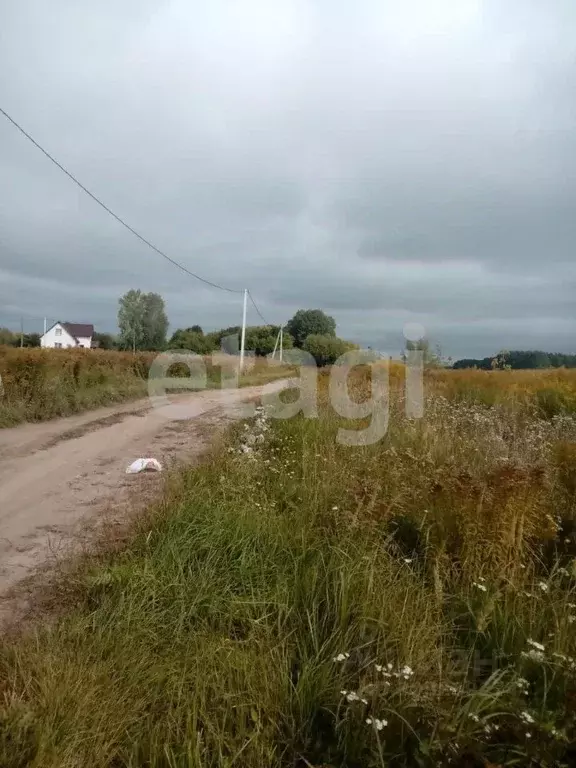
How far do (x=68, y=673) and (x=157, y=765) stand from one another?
0.51m

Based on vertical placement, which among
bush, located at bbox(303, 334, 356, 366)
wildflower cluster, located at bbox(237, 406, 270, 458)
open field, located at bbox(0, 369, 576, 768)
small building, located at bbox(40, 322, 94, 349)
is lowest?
open field, located at bbox(0, 369, 576, 768)

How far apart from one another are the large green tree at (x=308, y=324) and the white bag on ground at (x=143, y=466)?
184 feet

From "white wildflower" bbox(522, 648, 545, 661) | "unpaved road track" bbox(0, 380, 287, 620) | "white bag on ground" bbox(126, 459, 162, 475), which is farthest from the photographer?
"white bag on ground" bbox(126, 459, 162, 475)

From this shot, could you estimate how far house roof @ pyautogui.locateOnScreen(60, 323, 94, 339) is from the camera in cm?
7512

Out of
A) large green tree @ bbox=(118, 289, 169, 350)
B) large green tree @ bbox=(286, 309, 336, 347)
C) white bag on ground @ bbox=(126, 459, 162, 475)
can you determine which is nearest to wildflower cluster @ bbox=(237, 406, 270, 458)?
white bag on ground @ bbox=(126, 459, 162, 475)

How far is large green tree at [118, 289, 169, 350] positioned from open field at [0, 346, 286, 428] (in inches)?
1337

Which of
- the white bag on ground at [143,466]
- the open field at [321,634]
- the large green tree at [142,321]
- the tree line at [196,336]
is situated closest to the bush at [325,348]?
the tree line at [196,336]

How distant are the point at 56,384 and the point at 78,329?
7067 centimetres

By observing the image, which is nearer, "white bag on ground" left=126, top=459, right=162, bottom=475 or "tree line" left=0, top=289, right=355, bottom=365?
"white bag on ground" left=126, top=459, right=162, bottom=475

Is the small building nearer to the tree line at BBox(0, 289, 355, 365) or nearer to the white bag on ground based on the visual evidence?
the tree line at BBox(0, 289, 355, 365)

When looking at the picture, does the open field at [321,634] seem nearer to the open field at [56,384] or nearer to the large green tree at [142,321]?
the open field at [56,384]

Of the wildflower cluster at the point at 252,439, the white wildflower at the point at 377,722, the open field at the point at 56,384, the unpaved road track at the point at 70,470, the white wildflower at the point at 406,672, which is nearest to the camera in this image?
→ the white wildflower at the point at 377,722

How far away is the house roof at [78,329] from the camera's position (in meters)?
75.1

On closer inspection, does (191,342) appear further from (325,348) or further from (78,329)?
(78,329)
